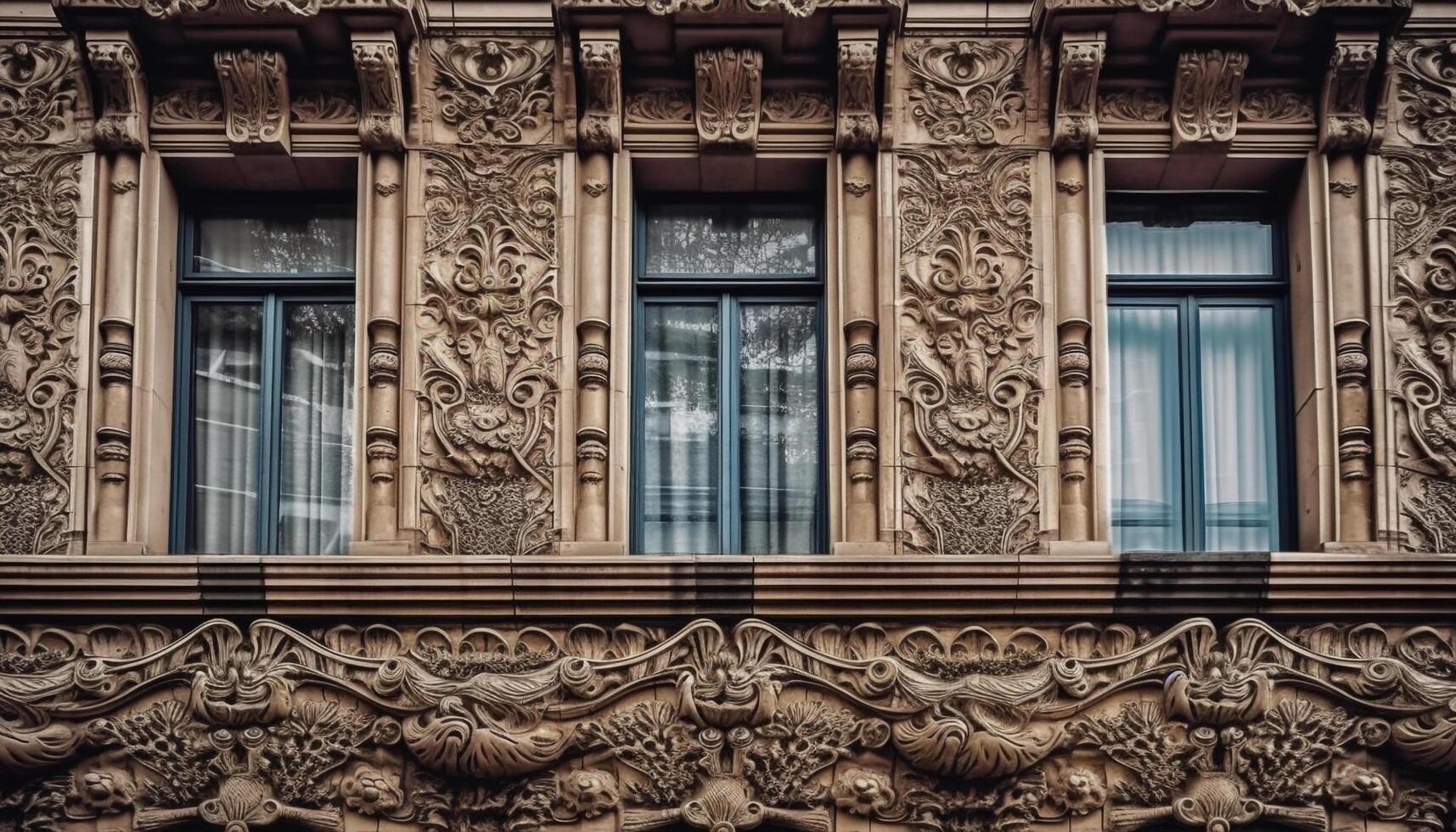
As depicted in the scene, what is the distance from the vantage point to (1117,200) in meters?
18.1

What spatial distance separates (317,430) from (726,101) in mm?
3768

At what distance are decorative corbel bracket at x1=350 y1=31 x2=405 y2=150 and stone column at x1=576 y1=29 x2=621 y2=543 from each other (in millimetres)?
1306

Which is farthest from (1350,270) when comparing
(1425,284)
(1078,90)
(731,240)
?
(731,240)

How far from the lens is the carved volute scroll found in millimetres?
17547

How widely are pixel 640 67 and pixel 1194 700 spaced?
5.92 m

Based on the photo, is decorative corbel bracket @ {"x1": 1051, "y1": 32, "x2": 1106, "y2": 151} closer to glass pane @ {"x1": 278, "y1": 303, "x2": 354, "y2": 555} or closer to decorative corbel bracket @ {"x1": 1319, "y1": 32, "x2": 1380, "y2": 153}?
decorative corbel bracket @ {"x1": 1319, "y1": 32, "x2": 1380, "y2": 153}

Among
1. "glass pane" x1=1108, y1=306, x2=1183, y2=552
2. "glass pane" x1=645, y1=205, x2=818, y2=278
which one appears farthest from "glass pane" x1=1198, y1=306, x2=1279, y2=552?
"glass pane" x1=645, y1=205, x2=818, y2=278

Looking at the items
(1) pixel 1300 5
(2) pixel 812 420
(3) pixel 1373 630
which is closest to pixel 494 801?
(2) pixel 812 420

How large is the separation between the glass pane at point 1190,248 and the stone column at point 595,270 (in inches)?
146

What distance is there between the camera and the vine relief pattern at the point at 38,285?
1703cm

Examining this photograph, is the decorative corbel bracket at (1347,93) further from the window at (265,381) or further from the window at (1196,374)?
the window at (265,381)

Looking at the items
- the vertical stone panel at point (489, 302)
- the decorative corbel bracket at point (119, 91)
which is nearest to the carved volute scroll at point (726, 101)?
the vertical stone panel at point (489, 302)

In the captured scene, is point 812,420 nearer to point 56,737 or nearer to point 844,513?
point 844,513

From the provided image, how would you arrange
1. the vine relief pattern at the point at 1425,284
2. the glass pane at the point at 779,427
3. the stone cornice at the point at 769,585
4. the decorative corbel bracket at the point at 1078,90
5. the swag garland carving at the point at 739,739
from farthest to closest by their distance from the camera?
the glass pane at the point at 779,427 < the decorative corbel bracket at the point at 1078,90 < the vine relief pattern at the point at 1425,284 < the stone cornice at the point at 769,585 < the swag garland carving at the point at 739,739
